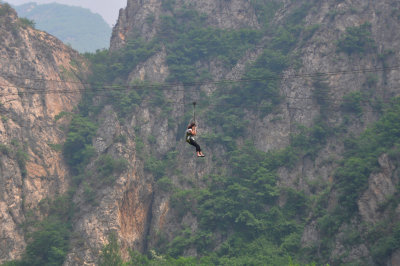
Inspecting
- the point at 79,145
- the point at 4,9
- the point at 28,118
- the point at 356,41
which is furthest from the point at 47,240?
the point at 356,41

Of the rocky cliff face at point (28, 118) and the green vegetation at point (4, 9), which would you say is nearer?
the rocky cliff face at point (28, 118)

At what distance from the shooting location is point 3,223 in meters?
43.1

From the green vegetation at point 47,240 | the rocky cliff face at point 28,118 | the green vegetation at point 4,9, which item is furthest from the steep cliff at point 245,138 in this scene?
the green vegetation at point 4,9

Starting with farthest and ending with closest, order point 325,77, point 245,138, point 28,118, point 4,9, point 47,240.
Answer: point 245,138 → point 325,77 → point 4,9 → point 28,118 → point 47,240

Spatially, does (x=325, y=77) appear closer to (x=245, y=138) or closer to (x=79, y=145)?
(x=245, y=138)

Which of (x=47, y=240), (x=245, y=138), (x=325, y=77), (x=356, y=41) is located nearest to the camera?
(x=47, y=240)

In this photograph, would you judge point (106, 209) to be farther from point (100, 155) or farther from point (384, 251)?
point (384, 251)

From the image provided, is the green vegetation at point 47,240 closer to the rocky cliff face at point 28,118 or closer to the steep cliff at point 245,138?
the steep cliff at point 245,138

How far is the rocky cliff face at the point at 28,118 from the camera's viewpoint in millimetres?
44906

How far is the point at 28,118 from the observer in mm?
50656

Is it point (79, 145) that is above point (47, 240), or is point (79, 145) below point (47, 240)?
above

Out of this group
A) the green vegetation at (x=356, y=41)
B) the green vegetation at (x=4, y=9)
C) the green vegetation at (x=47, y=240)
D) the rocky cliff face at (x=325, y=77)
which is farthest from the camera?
the green vegetation at (x=356, y=41)

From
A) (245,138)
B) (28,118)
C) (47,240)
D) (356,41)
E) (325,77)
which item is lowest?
(47,240)

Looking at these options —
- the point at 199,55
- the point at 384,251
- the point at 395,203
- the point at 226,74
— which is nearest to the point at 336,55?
the point at 226,74
